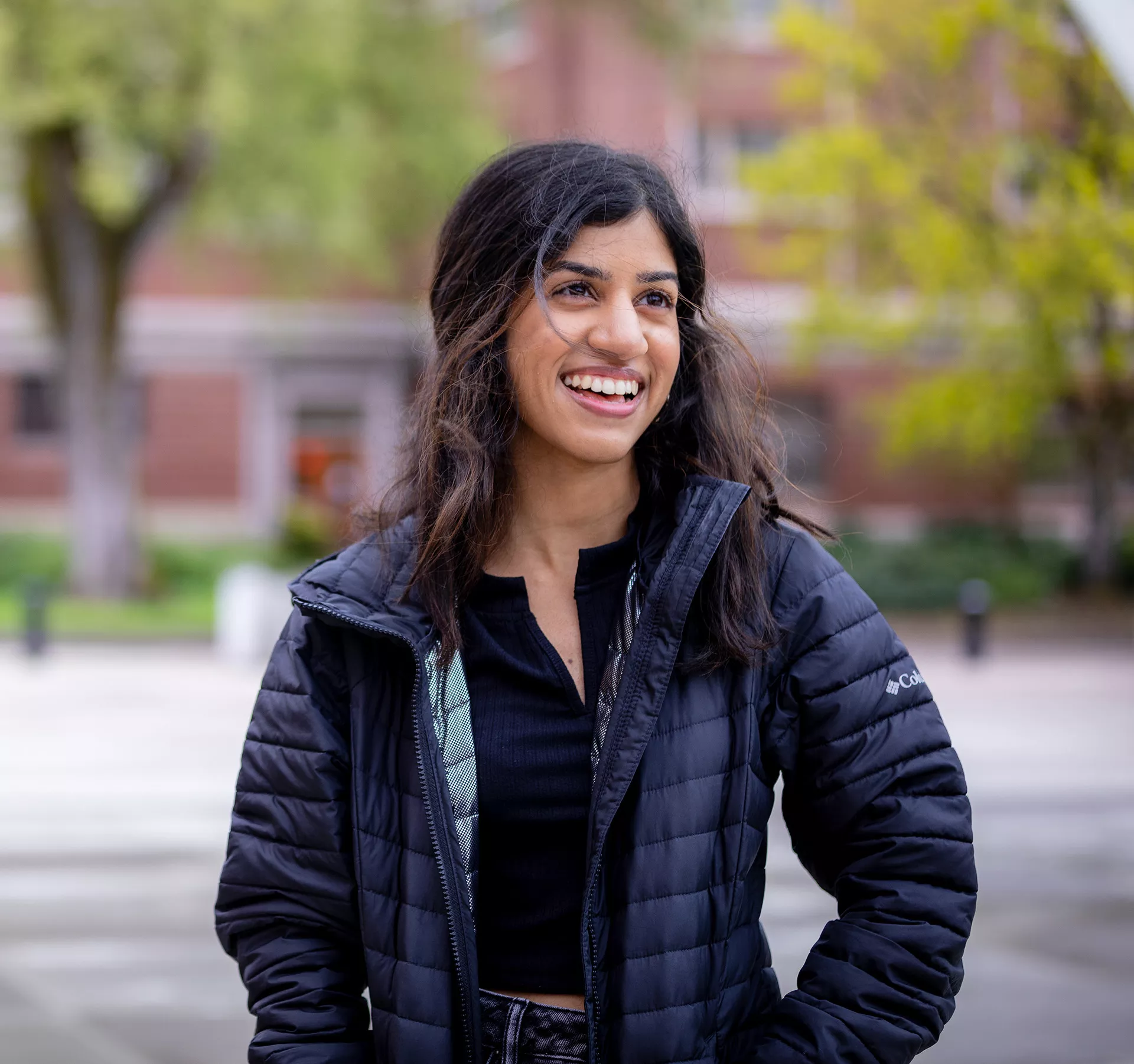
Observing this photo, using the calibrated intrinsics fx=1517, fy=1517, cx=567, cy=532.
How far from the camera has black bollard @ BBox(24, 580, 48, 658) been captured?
16750 millimetres

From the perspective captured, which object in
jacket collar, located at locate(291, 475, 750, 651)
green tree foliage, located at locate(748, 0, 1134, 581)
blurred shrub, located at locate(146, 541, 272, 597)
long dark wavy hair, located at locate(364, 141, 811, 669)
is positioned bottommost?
blurred shrub, located at locate(146, 541, 272, 597)

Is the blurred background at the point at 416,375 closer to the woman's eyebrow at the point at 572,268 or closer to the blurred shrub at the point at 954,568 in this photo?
the blurred shrub at the point at 954,568

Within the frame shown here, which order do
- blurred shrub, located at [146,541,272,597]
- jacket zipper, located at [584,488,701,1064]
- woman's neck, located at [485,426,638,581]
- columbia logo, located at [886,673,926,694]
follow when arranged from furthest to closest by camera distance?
blurred shrub, located at [146,541,272,597] < woman's neck, located at [485,426,638,581] < columbia logo, located at [886,673,926,694] < jacket zipper, located at [584,488,701,1064]

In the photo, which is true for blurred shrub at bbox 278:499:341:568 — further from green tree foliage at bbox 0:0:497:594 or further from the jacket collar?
the jacket collar

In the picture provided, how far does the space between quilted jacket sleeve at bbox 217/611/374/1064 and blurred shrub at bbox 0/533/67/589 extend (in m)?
22.7

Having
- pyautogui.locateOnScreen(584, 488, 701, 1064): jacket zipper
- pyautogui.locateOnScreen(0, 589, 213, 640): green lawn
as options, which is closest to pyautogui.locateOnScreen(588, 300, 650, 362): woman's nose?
pyautogui.locateOnScreen(584, 488, 701, 1064): jacket zipper

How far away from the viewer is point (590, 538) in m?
2.41

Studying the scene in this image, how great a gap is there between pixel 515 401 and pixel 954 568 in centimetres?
2332

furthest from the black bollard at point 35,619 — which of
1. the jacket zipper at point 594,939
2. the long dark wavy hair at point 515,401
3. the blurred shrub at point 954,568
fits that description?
the jacket zipper at point 594,939

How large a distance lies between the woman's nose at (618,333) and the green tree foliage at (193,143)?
1668 centimetres

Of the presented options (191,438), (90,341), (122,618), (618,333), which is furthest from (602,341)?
(191,438)

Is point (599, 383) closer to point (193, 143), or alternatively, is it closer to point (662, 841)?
point (662, 841)

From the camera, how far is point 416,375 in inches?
390

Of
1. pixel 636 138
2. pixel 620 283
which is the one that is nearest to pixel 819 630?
pixel 620 283
